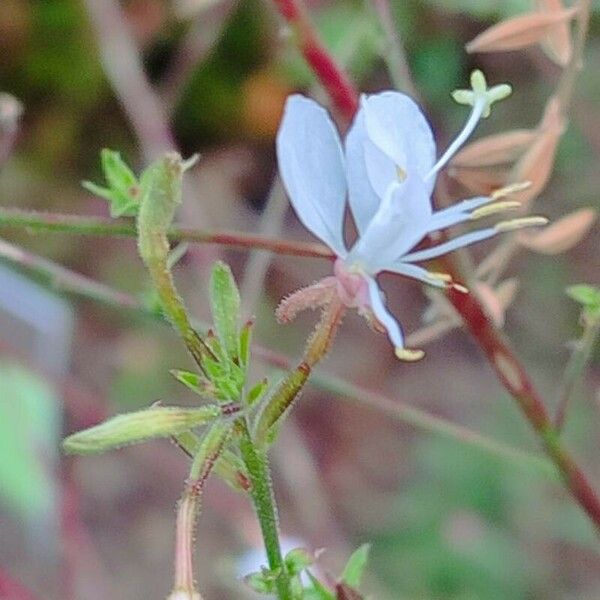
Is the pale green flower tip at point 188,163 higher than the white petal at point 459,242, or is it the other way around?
the pale green flower tip at point 188,163

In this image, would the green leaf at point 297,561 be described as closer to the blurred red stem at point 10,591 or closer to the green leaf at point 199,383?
the green leaf at point 199,383

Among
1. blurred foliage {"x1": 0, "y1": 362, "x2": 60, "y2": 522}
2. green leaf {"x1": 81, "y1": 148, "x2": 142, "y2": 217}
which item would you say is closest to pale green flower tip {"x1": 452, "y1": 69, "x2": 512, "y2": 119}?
green leaf {"x1": 81, "y1": 148, "x2": 142, "y2": 217}

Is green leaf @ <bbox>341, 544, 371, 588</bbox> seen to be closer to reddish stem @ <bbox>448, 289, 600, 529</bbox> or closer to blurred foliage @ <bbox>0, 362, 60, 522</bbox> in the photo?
reddish stem @ <bbox>448, 289, 600, 529</bbox>


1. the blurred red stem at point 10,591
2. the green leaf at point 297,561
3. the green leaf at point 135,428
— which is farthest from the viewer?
the blurred red stem at point 10,591

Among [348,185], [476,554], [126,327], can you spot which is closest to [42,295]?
[126,327]

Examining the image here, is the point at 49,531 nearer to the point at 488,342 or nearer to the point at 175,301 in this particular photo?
the point at 488,342

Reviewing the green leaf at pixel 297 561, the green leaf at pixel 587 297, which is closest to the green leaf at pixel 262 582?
→ the green leaf at pixel 297 561

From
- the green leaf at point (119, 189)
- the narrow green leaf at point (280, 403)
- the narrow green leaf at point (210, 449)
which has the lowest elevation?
the narrow green leaf at point (280, 403)
